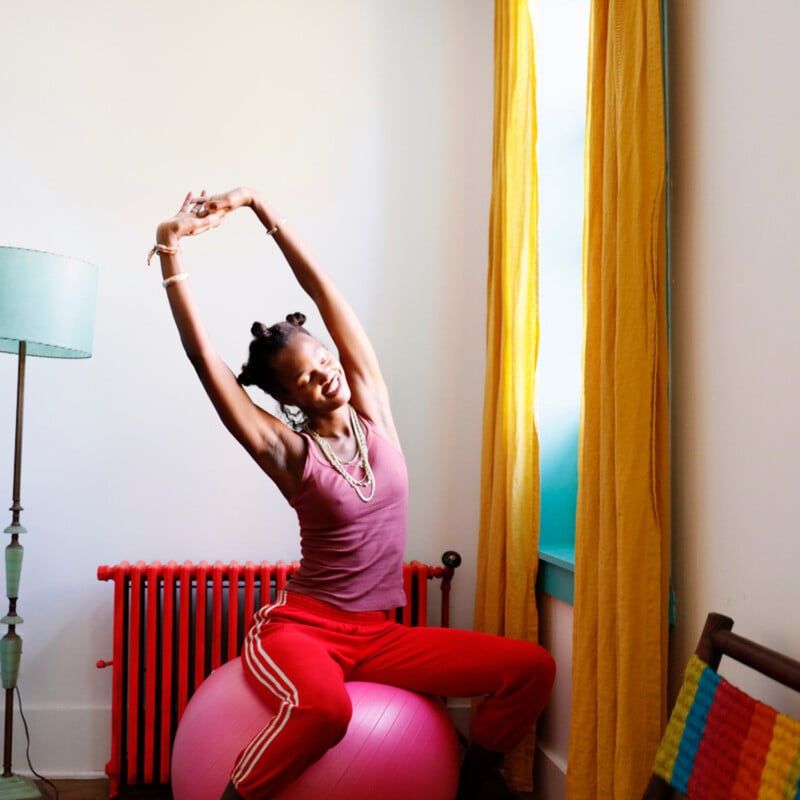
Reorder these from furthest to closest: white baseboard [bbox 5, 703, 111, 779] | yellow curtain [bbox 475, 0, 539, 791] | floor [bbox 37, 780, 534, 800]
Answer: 1. white baseboard [bbox 5, 703, 111, 779]
2. floor [bbox 37, 780, 534, 800]
3. yellow curtain [bbox 475, 0, 539, 791]

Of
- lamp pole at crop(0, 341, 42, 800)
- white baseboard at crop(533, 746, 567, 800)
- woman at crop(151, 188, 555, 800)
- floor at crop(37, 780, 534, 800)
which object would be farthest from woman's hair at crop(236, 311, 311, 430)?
floor at crop(37, 780, 534, 800)

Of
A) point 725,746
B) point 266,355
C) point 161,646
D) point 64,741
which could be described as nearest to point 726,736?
point 725,746

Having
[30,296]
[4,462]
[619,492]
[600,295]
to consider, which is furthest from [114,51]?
[619,492]

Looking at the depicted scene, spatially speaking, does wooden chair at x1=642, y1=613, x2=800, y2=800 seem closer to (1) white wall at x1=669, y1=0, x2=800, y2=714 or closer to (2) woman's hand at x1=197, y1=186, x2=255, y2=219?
(1) white wall at x1=669, y1=0, x2=800, y2=714

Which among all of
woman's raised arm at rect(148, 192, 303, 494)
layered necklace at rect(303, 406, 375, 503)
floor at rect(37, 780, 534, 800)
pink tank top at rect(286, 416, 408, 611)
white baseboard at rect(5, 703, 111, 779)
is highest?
woman's raised arm at rect(148, 192, 303, 494)

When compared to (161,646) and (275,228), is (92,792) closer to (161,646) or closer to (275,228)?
(161,646)

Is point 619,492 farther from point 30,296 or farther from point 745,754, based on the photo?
point 30,296

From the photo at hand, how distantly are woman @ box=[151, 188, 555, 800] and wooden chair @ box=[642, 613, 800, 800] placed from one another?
520mm

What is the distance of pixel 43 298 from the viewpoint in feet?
7.54

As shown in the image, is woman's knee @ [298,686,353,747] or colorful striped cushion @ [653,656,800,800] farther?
woman's knee @ [298,686,353,747]

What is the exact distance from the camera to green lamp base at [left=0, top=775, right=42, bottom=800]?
2.32 meters

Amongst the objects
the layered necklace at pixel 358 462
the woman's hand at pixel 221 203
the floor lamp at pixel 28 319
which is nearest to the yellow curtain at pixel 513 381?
the layered necklace at pixel 358 462

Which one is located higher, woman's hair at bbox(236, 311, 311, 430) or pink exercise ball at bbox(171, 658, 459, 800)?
woman's hair at bbox(236, 311, 311, 430)

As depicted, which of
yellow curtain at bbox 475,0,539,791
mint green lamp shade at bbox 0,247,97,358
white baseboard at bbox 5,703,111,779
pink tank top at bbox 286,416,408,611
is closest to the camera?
pink tank top at bbox 286,416,408,611
